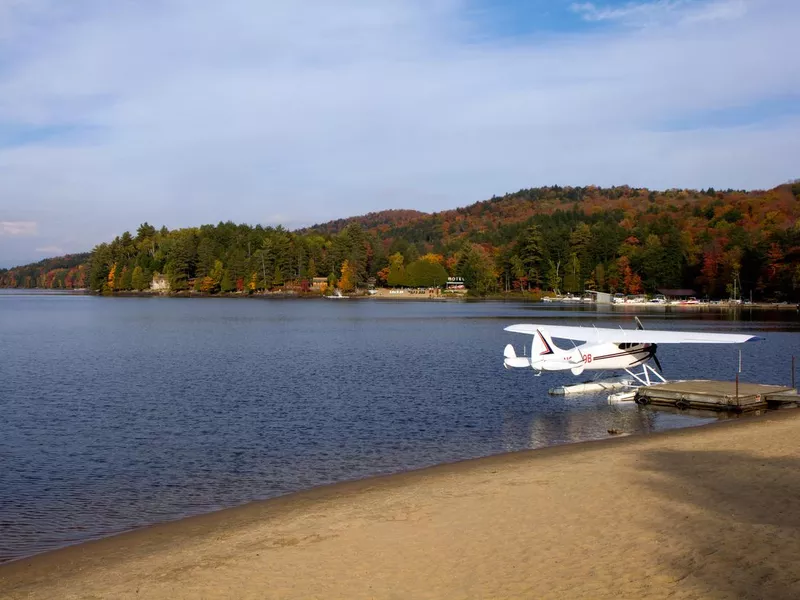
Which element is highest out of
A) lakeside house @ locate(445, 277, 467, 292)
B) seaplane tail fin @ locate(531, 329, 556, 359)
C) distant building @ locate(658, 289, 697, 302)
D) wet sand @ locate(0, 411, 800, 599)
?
lakeside house @ locate(445, 277, 467, 292)

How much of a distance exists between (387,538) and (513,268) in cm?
13592

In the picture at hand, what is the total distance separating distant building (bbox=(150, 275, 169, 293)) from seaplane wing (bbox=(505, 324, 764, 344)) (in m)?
155

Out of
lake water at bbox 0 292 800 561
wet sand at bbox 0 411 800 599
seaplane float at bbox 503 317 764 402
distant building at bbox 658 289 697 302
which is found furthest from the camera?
distant building at bbox 658 289 697 302

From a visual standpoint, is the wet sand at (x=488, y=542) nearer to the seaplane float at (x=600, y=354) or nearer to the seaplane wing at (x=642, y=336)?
the seaplane wing at (x=642, y=336)

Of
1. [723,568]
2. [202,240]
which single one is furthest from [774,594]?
[202,240]

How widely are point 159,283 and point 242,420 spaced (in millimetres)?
160016

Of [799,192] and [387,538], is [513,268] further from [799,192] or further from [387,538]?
[387,538]

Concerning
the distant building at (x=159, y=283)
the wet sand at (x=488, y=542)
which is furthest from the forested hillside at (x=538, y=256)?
the wet sand at (x=488, y=542)

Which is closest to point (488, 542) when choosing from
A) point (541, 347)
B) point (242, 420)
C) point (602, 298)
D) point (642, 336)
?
point (242, 420)

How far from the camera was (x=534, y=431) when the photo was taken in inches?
666

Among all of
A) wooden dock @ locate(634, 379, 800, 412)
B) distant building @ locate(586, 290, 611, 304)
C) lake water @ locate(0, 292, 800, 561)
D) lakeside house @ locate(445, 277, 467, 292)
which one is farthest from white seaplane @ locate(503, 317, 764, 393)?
lakeside house @ locate(445, 277, 467, 292)

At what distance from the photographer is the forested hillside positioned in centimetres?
11069

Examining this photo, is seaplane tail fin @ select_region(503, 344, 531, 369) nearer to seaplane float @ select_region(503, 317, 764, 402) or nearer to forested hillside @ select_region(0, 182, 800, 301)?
seaplane float @ select_region(503, 317, 764, 402)

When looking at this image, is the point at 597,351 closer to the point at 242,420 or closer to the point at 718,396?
the point at 718,396
